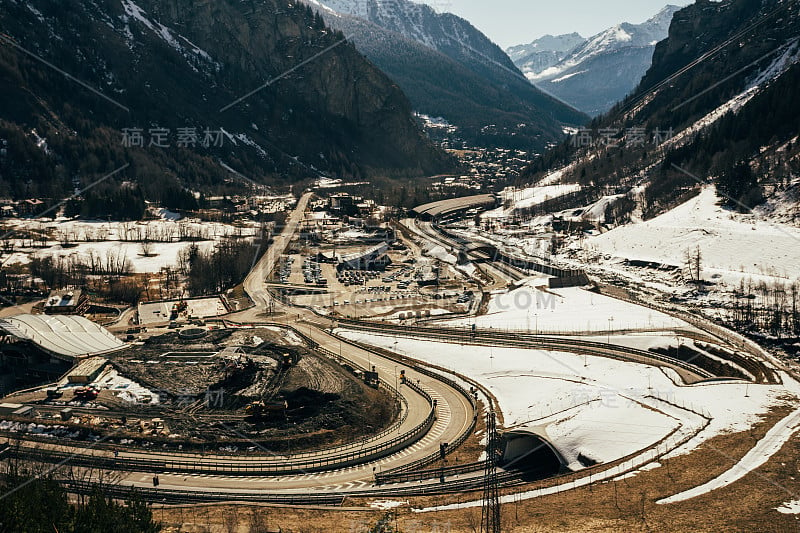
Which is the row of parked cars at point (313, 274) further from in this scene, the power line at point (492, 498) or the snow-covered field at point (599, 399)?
the power line at point (492, 498)

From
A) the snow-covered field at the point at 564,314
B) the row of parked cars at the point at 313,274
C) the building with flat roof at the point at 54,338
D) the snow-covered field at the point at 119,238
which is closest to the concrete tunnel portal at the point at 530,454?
the snow-covered field at the point at 564,314

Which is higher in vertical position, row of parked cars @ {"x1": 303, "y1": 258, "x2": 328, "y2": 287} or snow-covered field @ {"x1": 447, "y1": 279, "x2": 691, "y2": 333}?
row of parked cars @ {"x1": 303, "y1": 258, "x2": 328, "y2": 287}

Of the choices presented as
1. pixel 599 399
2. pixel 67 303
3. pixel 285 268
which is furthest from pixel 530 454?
pixel 285 268

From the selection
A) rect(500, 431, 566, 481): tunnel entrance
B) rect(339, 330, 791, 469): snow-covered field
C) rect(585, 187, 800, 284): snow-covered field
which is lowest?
rect(500, 431, 566, 481): tunnel entrance

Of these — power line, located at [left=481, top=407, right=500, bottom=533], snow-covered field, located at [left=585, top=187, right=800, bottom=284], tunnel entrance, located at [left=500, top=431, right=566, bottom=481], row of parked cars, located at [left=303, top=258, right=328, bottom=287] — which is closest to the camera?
power line, located at [left=481, top=407, right=500, bottom=533]

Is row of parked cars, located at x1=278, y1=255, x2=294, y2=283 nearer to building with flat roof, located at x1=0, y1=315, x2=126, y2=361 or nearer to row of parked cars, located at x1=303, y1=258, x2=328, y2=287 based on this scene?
row of parked cars, located at x1=303, y1=258, x2=328, y2=287

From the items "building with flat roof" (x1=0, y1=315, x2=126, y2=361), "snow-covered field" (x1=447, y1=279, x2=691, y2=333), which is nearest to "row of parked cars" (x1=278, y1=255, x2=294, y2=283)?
"snow-covered field" (x1=447, y1=279, x2=691, y2=333)
